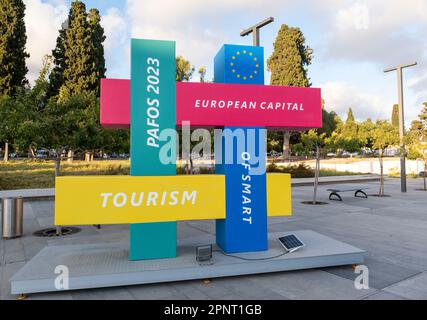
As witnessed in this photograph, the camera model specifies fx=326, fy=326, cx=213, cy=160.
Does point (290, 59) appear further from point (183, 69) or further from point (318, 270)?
point (318, 270)

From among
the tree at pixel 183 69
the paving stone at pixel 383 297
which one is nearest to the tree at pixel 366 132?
the tree at pixel 183 69

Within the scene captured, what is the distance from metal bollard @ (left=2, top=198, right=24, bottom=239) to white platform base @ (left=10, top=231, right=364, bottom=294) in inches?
114

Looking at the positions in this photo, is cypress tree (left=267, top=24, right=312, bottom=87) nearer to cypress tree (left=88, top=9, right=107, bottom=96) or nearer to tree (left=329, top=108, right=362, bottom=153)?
tree (left=329, top=108, right=362, bottom=153)

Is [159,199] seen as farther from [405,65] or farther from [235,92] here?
[405,65]

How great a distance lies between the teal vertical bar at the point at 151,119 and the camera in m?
5.51

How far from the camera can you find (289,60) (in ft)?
157

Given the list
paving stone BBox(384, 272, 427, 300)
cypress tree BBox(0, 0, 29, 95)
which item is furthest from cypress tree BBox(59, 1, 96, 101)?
paving stone BBox(384, 272, 427, 300)

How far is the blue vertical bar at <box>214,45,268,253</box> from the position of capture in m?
5.98

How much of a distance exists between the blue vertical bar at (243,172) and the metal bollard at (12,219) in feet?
18.7

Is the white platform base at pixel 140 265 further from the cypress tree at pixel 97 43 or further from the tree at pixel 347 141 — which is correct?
the tree at pixel 347 141

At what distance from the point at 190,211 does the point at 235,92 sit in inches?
90.2

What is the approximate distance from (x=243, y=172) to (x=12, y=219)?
6292mm

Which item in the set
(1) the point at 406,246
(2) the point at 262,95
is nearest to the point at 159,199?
(2) the point at 262,95

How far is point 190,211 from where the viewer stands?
18.3 ft
